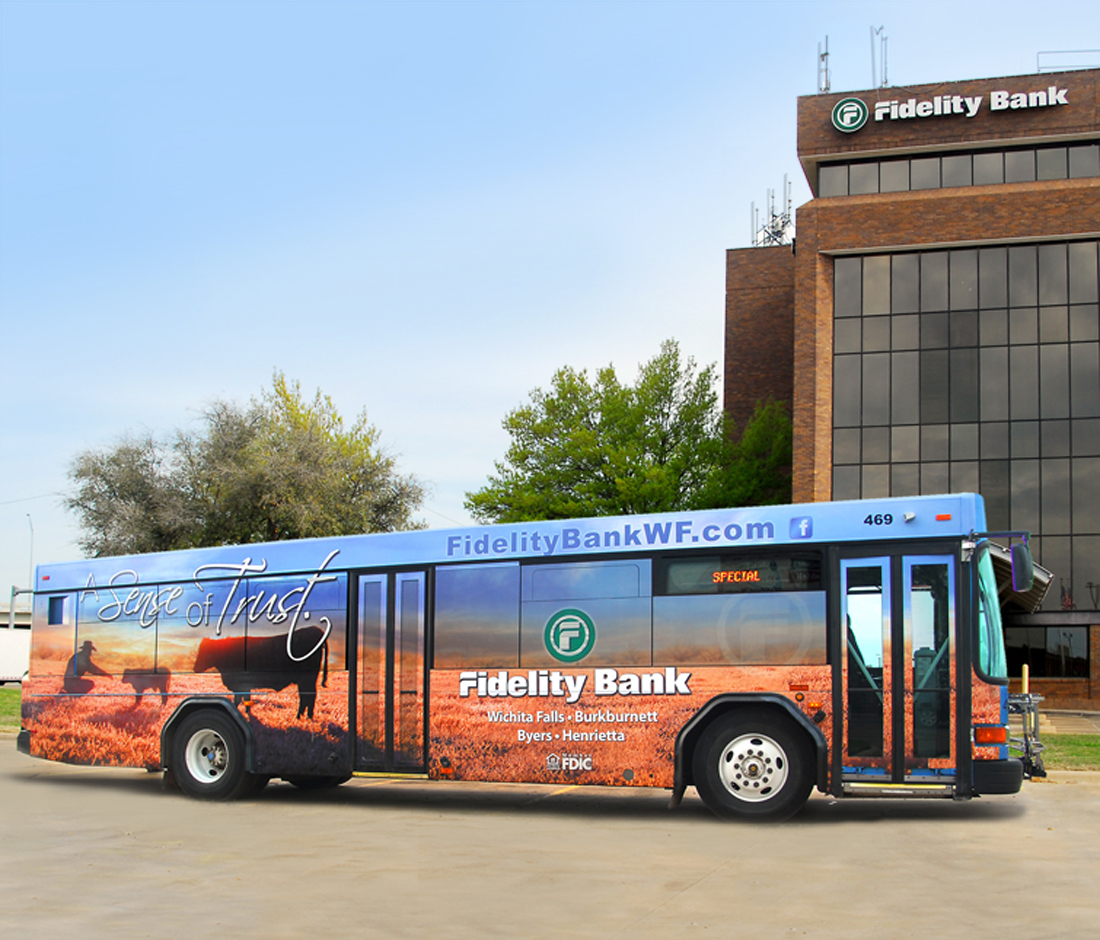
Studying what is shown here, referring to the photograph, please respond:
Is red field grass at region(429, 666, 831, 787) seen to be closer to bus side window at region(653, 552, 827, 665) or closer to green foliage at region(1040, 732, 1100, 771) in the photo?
bus side window at region(653, 552, 827, 665)

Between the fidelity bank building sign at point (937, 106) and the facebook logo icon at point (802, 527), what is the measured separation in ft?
114

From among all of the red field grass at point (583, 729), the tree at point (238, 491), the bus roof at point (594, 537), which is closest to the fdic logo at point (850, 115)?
the tree at point (238, 491)

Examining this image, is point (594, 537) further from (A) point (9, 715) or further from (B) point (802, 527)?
(A) point (9, 715)

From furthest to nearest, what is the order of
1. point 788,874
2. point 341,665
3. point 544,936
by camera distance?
point 341,665, point 788,874, point 544,936

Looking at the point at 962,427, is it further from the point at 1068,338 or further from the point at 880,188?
the point at 880,188

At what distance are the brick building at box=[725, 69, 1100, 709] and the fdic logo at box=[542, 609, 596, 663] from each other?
29887 mm

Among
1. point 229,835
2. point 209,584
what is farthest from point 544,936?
point 209,584

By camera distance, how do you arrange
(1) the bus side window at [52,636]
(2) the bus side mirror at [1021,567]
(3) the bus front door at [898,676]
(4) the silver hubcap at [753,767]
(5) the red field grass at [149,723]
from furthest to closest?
(1) the bus side window at [52,636] → (5) the red field grass at [149,723] → (4) the silver hubcap at [753,767] → (3) the bus front door at [898,676] → (2) the bus side mirror at [1021,567]

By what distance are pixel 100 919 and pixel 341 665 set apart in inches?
239

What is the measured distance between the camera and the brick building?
39812 mm

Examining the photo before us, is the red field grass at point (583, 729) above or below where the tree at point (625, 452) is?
below

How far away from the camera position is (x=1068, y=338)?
40000mm

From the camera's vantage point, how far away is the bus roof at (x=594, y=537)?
1096 centimetres

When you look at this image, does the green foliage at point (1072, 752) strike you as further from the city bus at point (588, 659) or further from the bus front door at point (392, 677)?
the bus front door at point (392, 677)
